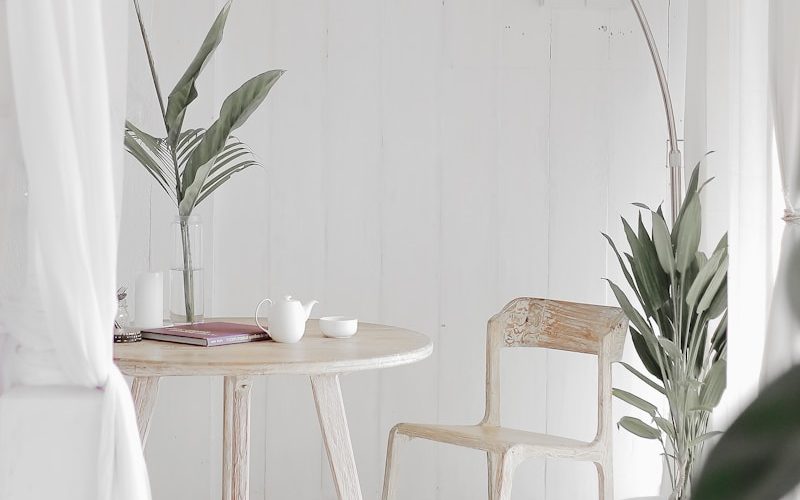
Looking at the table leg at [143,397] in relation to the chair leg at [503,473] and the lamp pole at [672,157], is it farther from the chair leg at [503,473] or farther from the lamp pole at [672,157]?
the lamp pole at [672,157]

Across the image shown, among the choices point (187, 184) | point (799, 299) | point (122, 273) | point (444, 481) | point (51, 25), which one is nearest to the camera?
point (799, 299)

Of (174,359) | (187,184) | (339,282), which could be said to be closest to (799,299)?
(174,359)

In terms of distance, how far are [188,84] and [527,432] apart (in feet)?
4.20

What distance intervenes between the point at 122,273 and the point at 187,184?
0.78 m

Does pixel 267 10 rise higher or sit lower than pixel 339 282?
higher

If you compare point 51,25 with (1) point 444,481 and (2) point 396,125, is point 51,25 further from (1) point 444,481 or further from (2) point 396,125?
(1) point 444,481

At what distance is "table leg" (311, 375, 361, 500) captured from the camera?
2.11 metres

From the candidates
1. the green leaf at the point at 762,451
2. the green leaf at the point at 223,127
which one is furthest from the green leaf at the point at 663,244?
the green leaf at the point at 762,451

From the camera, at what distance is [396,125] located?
9.47 feet

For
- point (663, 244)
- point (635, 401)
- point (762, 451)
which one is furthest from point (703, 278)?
point (762, 451)

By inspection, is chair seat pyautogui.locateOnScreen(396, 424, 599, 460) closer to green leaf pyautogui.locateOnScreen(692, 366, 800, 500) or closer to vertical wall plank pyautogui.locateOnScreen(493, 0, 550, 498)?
vertical wall plank pyautogui.locateOnScreen(493, 0, 550, 498)

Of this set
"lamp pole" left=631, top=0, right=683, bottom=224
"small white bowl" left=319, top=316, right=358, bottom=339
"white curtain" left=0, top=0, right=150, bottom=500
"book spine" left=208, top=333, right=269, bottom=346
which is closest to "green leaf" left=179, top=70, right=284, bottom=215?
"book spine" left=208, top=333, right=269, bottom=346

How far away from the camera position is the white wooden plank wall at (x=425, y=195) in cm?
288

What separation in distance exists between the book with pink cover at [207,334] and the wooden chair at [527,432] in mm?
523
